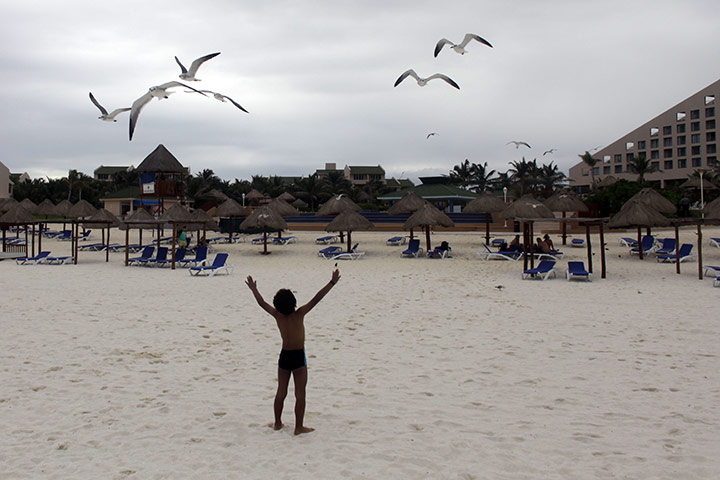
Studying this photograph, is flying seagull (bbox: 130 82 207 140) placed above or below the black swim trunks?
above

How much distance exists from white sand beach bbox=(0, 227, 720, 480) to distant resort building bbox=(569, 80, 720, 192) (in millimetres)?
64143

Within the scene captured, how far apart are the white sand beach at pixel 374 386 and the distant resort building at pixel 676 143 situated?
64.1 meters

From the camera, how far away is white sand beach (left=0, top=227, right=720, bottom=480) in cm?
375

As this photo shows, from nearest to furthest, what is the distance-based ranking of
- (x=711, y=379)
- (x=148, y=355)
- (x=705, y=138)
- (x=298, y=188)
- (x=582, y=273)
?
(x=711, y=379) → (x=148, y=355) → (x=582, y=273) → (x=298, y=188) → (x=705, y=138)

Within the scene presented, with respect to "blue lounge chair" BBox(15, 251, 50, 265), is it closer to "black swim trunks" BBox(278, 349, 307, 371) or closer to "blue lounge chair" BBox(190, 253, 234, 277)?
"blue lounge chair" BBox(190, 253, 234, 277)

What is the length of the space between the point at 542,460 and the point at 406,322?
504cm

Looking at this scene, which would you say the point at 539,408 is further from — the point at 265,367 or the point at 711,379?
the point at 265,367

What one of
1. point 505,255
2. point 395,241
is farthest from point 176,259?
point 395,241

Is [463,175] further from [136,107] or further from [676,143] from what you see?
[136,107]

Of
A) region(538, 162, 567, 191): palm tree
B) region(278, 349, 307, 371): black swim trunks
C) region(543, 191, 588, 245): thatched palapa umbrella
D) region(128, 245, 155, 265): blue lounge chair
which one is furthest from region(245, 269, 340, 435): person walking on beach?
region(538, 162, 567, 191): palm tree

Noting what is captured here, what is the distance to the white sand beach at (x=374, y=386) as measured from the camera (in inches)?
148

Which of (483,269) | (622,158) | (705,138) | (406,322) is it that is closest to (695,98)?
(705,138)

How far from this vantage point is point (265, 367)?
621 centimetres

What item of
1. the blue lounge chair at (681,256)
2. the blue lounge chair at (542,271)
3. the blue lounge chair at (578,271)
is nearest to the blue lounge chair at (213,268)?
the blue lounge chair at (542,271)
